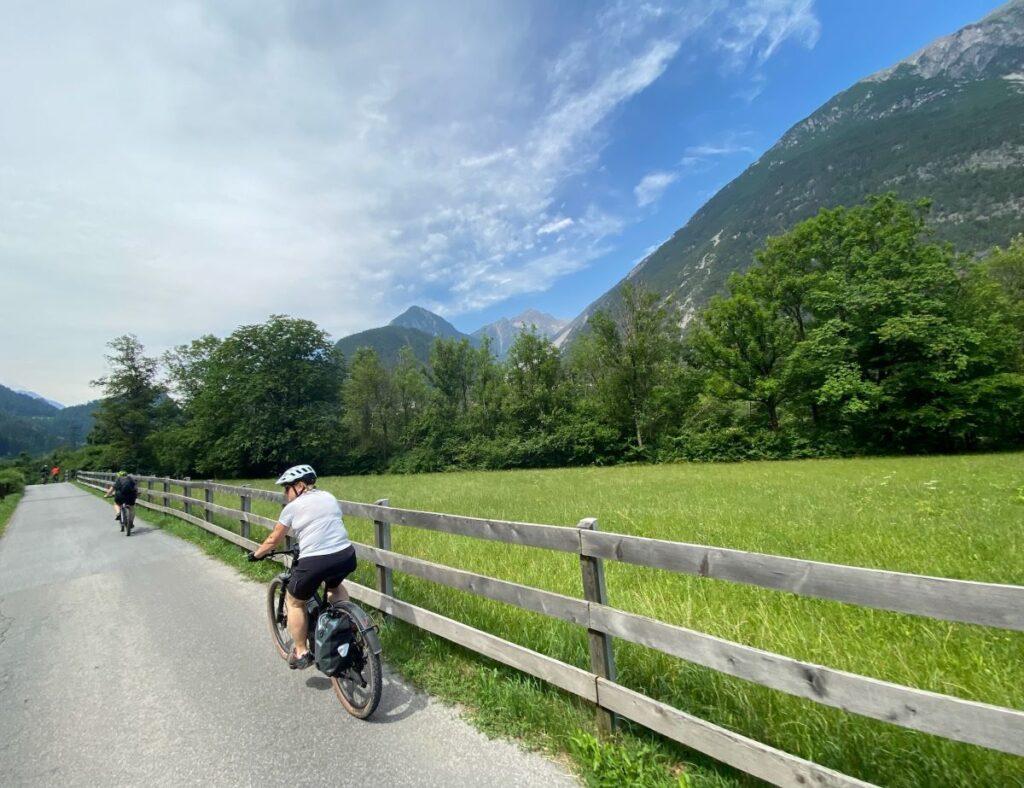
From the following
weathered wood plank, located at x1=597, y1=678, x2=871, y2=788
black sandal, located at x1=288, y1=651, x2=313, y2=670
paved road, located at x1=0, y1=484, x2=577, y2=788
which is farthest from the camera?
black sandal, located at x1=288, y1=651, x2=313, y2=670

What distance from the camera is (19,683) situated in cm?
473

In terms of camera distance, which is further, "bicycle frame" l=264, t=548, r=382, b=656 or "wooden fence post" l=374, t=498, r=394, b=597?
"wooden fence post" l=374, t=498, r=394, b=597

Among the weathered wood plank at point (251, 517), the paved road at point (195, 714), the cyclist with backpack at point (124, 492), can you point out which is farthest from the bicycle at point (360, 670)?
the cyclist with backpack at point (124, 492)

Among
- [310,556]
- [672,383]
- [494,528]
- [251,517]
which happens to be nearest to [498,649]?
[494,528]

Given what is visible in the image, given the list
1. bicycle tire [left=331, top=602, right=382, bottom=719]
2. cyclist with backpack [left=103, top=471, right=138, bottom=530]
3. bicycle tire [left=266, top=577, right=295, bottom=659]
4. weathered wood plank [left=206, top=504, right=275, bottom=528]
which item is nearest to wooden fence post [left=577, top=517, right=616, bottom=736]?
bicycle tire [left=331, top=602, right=382, bottom=719]

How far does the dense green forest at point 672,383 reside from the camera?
Answer: 28031 millimetres

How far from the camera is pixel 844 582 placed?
2031mm

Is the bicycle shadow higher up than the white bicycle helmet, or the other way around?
the white bicycle helmet

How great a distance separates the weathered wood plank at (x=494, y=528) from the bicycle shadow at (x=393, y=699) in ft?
4.37

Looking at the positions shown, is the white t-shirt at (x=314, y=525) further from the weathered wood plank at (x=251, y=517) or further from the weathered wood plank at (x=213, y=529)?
the weathered wood plank at (x=213, y=529)

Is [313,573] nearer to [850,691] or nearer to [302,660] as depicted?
[302,660]

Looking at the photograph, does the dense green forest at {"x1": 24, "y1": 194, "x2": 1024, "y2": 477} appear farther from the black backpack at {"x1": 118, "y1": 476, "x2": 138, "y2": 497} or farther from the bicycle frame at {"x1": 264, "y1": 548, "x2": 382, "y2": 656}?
the bicycle frame at {"x1": 264, "y1": 548, "x2": 382, "y2": 656}

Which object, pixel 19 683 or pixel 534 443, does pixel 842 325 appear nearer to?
pixel 534 443

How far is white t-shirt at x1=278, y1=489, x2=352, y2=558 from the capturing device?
425 cm
